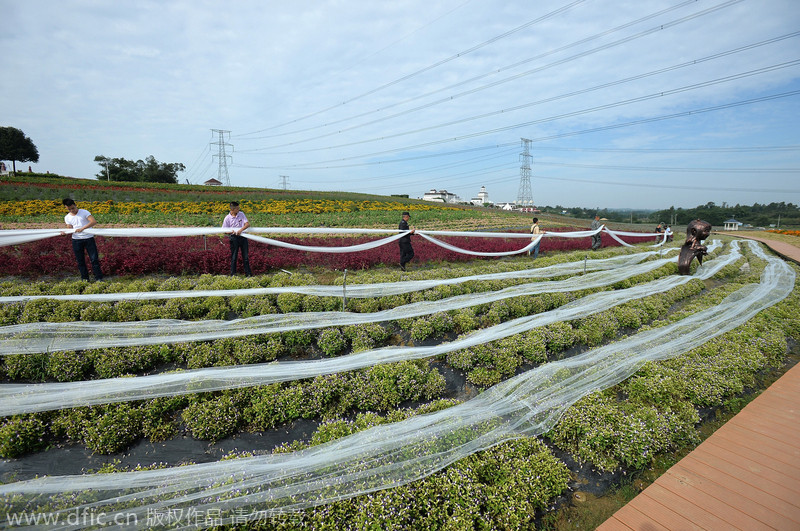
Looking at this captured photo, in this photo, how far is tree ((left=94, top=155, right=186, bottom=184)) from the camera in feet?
164

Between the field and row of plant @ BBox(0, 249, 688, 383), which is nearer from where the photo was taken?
the field

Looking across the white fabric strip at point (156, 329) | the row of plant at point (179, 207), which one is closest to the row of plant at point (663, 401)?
the white fabric strip at point (156, 329)

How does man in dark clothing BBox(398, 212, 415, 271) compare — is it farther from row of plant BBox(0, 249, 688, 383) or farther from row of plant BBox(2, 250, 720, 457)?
row of plant BBox(2, 250, 720, 457)

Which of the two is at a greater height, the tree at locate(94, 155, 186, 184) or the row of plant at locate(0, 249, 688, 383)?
the tree at locate(94, 155, 186, 184)

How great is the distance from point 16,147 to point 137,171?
18.0m

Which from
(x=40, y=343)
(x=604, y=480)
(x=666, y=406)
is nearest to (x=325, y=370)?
(x=604, y=480)

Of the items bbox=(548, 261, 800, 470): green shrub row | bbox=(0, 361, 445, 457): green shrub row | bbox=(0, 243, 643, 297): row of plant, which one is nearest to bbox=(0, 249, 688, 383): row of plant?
bbox=(0, 243, 643, 297): row of plant

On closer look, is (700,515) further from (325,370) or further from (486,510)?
(325,370)

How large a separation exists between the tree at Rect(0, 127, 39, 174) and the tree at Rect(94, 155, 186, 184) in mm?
8446

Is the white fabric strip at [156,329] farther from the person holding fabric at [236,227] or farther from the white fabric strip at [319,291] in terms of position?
the person holding fabric at [236,227]

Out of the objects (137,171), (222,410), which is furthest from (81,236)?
(137,171)

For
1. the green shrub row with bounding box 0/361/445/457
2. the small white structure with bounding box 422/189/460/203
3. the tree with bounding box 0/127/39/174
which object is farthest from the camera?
the small white structure with bounding box 422/189/460/203

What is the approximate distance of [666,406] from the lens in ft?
13.4

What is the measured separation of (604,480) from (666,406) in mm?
1507
